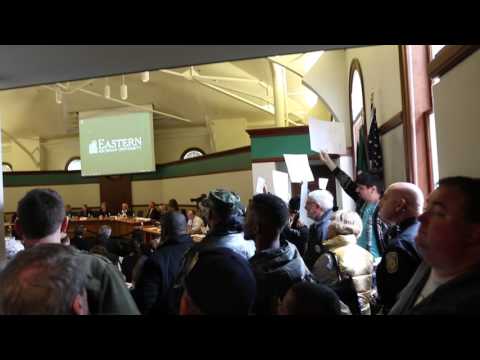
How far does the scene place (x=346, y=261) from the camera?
226 cm

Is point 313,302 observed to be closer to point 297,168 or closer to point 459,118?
point 459,118

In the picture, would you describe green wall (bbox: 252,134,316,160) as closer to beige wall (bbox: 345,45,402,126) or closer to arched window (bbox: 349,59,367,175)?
arched window (bbox: 349,59,367,175)

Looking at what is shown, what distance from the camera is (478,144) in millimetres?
1968

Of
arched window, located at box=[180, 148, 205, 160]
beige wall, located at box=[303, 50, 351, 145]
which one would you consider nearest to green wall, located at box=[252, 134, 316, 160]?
beige wall, located at box=[303, 50, 351, 145]

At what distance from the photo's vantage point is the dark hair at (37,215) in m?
1.55

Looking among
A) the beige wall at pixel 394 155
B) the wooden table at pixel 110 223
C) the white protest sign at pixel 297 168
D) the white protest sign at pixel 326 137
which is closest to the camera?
the beige wall at pixel 394 155

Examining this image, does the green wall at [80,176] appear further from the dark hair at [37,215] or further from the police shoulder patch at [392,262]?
the dark hair at [37,215]

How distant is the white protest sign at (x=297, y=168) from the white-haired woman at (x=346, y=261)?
1870 millimetres

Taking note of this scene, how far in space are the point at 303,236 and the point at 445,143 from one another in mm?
1538

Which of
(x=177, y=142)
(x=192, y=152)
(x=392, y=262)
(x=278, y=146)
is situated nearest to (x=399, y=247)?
(x=392, y=262)

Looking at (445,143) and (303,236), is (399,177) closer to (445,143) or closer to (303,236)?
(303,236)

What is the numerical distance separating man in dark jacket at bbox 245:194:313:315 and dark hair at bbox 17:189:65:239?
2.34 ft

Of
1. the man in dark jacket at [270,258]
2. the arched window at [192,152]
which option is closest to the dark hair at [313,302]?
the man in dark jacket at [270,258]
